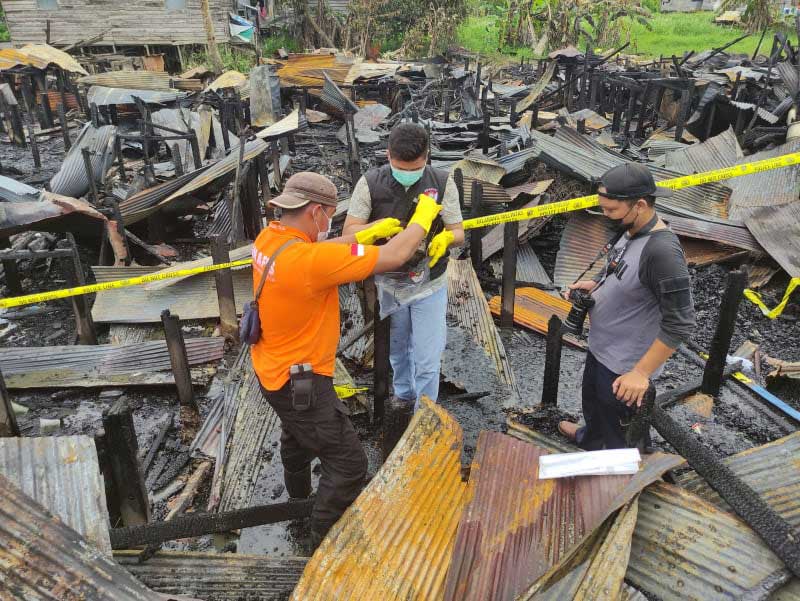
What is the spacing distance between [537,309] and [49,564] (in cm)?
450

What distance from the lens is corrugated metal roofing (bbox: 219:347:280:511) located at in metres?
3.13

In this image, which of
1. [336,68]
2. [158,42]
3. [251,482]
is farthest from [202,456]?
[158,42]

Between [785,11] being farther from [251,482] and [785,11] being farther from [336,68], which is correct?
[251,482]

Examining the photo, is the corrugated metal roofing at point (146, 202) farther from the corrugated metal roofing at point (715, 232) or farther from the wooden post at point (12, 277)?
the corrugated metal roofing at point (715, 232)

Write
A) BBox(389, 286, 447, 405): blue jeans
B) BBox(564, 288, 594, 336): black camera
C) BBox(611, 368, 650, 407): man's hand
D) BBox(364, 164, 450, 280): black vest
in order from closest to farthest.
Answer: BBox(611, 368, 650, 407): man's hand < BBox(564, 288, 594, 336): black camera < BBox(364, 164, 450, 280): black vest < BBox(389, 286, 447, 405): blue jeans

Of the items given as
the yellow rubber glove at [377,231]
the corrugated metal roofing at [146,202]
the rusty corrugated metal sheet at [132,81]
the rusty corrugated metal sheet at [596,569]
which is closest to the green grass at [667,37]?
the rusty corrugated metal sheet at [132,81]

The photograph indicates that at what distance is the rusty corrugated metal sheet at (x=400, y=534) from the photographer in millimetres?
1649

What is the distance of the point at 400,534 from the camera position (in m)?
1.81

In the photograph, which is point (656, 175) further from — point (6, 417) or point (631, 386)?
point (6, 417)

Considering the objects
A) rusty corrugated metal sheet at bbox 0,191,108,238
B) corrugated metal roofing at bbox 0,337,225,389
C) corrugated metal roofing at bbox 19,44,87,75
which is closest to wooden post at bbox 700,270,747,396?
corrugated metal roofing at bbox 0,337,225,389

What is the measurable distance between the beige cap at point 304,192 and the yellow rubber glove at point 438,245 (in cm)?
78

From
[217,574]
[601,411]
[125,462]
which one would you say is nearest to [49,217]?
[125,462]

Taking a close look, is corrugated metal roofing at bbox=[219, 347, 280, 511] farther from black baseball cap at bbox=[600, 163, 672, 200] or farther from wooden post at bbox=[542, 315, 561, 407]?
black baseball cap at bbox=[600, 163, 672, 200]

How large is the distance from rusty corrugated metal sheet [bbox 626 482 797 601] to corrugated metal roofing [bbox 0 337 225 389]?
11.5 ft
